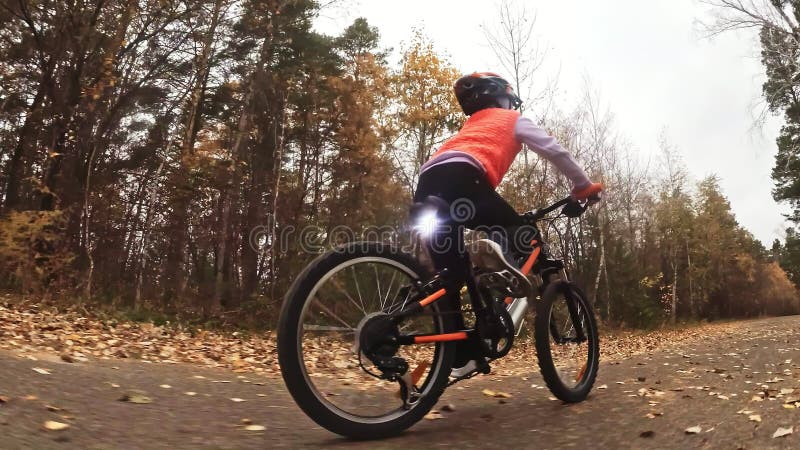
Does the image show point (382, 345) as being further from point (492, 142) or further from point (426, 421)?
point (492, 142)

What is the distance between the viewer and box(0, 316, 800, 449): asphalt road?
2205 mm

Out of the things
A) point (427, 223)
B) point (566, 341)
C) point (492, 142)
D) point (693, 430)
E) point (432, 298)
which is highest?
point (492, 142)

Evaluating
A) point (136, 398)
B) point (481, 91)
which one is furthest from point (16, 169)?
point (481, 91)

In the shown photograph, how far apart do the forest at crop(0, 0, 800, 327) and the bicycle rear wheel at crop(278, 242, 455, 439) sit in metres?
10.9

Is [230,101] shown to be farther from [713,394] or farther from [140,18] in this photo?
[713,394]

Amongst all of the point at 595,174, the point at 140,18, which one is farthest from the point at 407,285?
the point at 595,174

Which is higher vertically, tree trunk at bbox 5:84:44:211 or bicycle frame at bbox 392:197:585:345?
tree trunk at bbox 5:84:44:211

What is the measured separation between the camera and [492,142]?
2891 millimetres

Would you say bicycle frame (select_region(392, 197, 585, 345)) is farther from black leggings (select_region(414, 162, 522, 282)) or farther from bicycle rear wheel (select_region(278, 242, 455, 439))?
black leggings (select_region(414, 162, 522, 282))

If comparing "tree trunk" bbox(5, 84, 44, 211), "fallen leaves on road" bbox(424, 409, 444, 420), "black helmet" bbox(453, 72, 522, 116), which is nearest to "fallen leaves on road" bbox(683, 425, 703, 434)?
"fallen leaves on road" bbox(424, 409, 444, 420)

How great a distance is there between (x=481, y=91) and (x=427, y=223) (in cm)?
101

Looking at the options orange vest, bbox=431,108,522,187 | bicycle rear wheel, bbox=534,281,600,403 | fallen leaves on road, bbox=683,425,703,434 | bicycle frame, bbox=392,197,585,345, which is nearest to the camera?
fallen leaves on road, bbox=683,425,703,434

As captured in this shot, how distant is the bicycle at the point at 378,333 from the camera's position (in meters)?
2.25

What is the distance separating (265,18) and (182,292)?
9.34m
